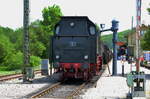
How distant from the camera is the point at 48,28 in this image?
3300 inches

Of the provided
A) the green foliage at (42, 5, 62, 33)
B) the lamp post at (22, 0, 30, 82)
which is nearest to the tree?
the green foliage at (42, 5, 62, 33)

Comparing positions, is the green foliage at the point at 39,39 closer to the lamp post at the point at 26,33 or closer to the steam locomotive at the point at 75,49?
the lamp post at the point at 26,33

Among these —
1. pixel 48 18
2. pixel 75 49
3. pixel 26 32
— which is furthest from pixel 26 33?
pixel 48 18

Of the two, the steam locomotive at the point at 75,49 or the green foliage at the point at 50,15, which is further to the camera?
the green foliage at the point at 50,15

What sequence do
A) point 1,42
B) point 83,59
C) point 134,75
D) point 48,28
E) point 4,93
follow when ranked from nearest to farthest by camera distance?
point 134,75 → point 4,93 → point 83,59 → point 1,42 → point 48,28

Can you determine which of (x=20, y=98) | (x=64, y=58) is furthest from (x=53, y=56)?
(x=20, y=98)

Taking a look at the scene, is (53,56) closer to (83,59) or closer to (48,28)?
(83,59)

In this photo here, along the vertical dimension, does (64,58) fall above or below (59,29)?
below

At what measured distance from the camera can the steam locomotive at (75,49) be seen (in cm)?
2469

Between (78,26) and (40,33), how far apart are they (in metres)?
60.4

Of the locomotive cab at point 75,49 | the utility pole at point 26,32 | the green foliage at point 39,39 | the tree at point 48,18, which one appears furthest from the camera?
the tree at point 48,18


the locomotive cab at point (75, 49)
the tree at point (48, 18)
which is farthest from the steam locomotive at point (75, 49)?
the tree at point (48, 18)

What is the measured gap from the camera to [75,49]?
2498cm

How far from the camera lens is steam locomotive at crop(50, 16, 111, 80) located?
24688mm
